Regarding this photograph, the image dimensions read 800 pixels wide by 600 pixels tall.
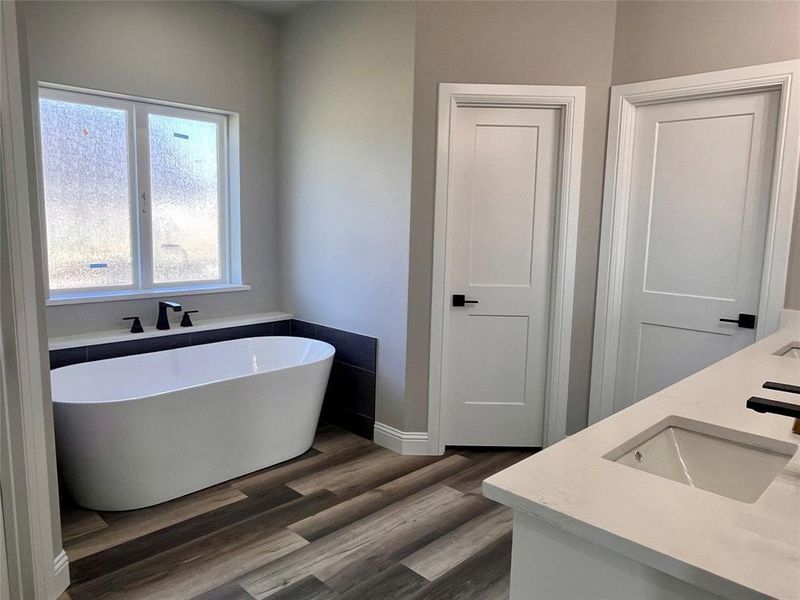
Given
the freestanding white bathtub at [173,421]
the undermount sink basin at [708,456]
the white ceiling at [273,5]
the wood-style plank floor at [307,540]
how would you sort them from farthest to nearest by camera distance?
the white ceiling at [273,5], the freestanding white bathtub at [173,421], the wood-style plank floor at [307,540], the undermount sink basin at [708,456]

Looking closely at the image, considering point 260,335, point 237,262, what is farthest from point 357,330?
point 237,262

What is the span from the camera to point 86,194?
3.33 meters

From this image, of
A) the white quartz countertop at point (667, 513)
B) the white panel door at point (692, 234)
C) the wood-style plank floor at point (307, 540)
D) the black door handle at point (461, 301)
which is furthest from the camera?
the black door handle at point (461, 301)

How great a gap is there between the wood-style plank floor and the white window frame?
52.4 inches

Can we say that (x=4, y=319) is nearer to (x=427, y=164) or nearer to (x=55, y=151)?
(x=55, y=151)

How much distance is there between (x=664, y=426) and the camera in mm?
1279

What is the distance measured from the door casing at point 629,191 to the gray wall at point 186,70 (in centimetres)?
234

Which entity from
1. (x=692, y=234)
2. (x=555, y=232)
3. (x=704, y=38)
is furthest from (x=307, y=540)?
(x=704, y=38)

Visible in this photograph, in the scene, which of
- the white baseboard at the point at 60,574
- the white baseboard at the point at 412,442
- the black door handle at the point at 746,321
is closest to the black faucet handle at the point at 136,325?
the white baseboard at the point at 60,574

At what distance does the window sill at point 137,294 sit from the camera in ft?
10.5

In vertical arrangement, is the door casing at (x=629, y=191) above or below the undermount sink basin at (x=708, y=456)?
above

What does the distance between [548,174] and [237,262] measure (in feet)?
7.29

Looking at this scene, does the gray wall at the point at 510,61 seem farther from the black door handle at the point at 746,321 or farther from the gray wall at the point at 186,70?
the gray wall at the point at 186,70

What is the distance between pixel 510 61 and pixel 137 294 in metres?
2.61
